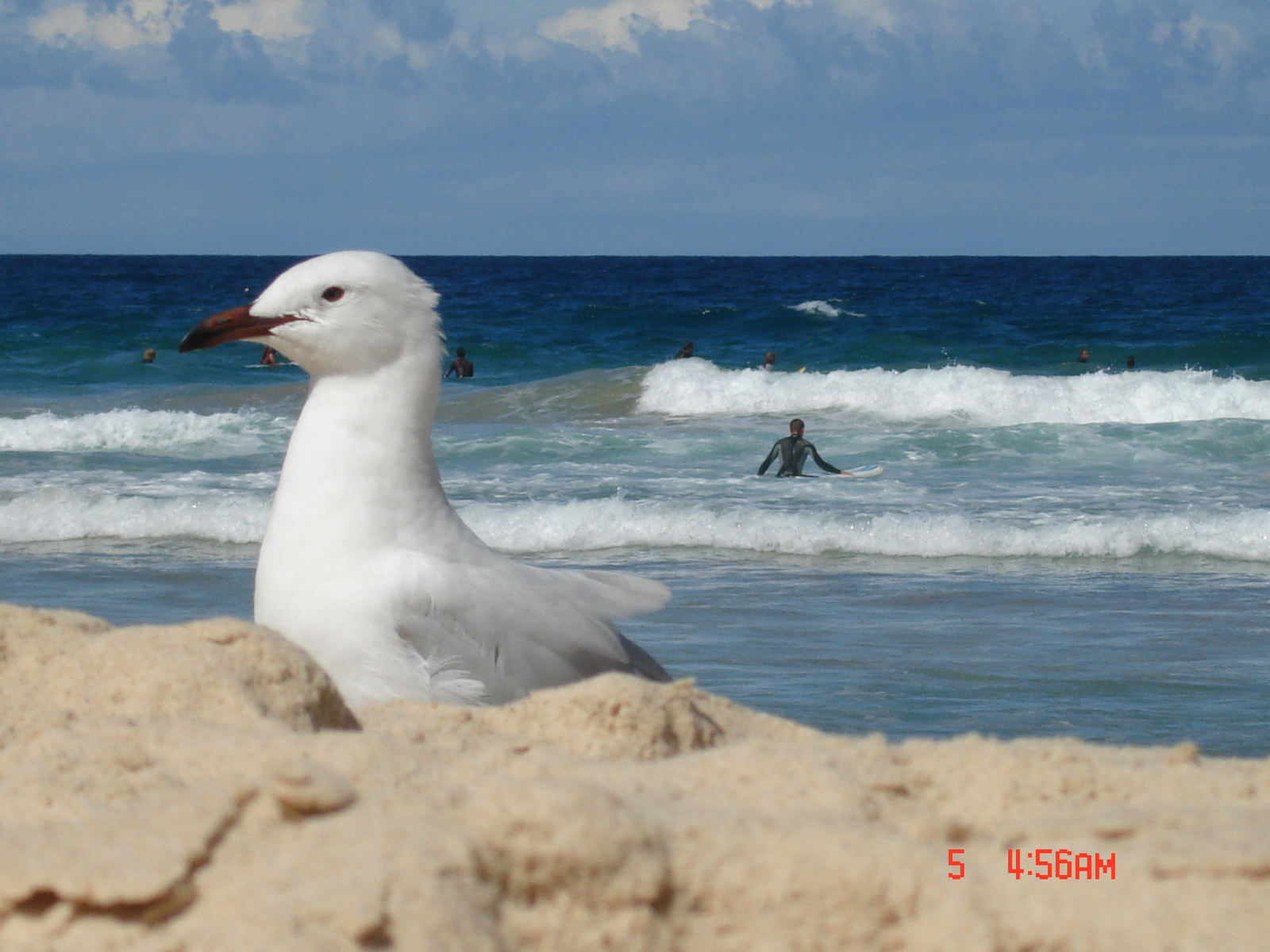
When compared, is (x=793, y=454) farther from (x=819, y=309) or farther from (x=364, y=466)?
(x=819, y=309)

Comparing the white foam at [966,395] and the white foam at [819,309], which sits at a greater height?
the white foam at [819,309]

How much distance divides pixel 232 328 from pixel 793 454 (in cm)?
1032

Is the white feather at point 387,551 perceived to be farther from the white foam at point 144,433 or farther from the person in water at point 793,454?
the white foam at point 144,433

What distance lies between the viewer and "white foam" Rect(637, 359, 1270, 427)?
19078mm

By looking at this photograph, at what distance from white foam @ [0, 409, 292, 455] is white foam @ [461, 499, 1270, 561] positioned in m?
6.23

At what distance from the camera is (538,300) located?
38.5 metres

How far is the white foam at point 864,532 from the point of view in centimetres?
974

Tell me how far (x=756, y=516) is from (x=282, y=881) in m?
9.14

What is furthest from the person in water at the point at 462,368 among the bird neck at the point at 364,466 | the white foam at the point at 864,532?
the bird neck at the point at 364,466

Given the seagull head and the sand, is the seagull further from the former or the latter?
the sand

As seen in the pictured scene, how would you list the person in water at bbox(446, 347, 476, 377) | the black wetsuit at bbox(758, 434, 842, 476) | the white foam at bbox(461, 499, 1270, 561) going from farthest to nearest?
the person in water at bbox(446, 347, 476, 377), the black wetsuit at bbox(758, 434, 842, 476), the white foam at bbox(461, 499, 1270, 561)
